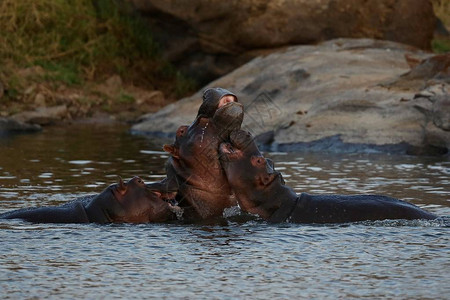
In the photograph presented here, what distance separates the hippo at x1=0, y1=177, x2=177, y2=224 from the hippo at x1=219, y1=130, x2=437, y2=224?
535 millimetres

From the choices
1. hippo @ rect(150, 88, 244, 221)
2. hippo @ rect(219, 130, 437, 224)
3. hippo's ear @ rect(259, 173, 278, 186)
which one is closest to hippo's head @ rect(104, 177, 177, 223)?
hippo @ rect(150, 88, 244, 221)

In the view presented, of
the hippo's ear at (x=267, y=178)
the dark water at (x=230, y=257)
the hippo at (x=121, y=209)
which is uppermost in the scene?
the hippo's ear at (x=267, y=178)

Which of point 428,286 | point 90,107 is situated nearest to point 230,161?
point 428,286

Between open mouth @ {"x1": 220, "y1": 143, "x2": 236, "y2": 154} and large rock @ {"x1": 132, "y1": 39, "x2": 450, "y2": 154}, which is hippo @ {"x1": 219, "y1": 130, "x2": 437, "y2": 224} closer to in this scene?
open mouth @ {"x1": 220, "y1": 143, "x2": 236, "y2": 154}

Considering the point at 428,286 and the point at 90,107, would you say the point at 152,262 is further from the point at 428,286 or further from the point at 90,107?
the point at 90,107

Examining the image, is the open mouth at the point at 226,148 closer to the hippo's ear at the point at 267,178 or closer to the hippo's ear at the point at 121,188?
the hippo's ear at the point at 267,178

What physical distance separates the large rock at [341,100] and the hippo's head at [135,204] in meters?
5.09

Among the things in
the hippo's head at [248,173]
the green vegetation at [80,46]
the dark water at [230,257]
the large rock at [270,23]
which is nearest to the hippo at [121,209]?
the dark water at [230,257]

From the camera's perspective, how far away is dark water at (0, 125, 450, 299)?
19.3ft

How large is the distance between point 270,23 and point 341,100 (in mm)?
4465

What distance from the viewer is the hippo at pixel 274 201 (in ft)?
25.0

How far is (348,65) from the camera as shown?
14945 millimetres

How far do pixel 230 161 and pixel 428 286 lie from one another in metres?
2.10

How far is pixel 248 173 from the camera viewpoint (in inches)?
299
